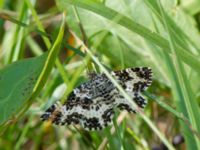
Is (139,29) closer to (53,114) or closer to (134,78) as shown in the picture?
(134,78)

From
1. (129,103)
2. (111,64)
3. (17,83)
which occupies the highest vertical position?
(111,64)

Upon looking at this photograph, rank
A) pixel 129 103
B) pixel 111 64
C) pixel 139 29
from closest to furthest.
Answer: pixel 139 29
pixel 129 103
pixel 111 64

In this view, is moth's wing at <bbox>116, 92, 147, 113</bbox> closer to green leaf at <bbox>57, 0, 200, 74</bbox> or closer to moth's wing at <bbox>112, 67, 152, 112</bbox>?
moth's wing at <bbox>112, 67, 152, 112</bbox>

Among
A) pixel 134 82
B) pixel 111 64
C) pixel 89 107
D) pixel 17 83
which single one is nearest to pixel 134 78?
pixel 134 82

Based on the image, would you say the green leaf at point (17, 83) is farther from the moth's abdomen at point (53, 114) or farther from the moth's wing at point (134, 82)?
the moth's wing at point (134, 82)

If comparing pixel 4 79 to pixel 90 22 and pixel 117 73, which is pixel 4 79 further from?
pixel 90 22

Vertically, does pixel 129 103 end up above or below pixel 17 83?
below

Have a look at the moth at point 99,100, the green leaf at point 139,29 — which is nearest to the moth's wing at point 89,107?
the moth at point 99,100
